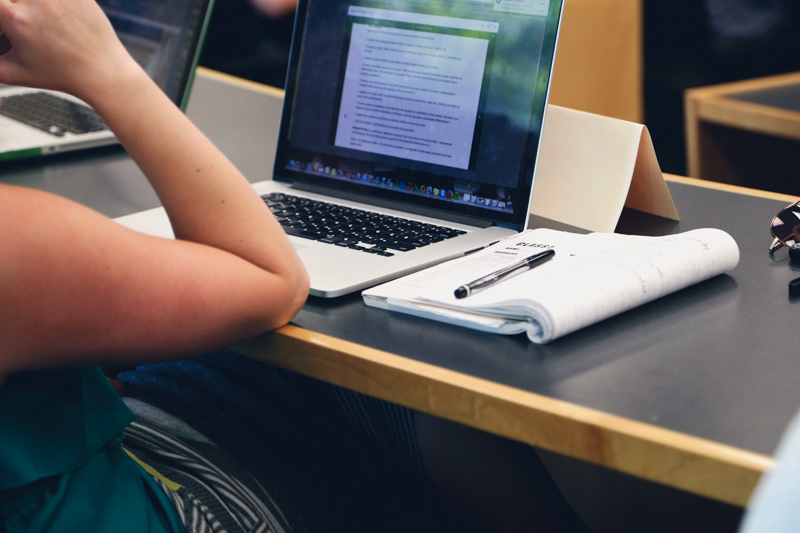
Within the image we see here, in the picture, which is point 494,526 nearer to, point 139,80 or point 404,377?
point 404,377

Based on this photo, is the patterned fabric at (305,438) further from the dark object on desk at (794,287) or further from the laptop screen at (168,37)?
the laptop screen at (168,37)

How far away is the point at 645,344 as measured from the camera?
1.85 ft

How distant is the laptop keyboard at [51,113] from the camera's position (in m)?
1.24

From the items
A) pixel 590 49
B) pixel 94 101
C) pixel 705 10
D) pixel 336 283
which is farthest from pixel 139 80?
pixel 705 10

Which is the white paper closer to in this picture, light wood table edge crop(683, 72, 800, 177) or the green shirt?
the green shirt

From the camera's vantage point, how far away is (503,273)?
65 cm

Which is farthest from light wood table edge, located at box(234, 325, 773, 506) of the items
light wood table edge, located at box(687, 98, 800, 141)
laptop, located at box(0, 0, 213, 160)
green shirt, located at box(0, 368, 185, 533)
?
light wood table edge, located at box(687, 98, 800, 141)

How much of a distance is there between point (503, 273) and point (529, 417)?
0.63ft

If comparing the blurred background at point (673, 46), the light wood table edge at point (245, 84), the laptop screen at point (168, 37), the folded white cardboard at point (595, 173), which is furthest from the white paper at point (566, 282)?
the blurred background at point (673, 46)

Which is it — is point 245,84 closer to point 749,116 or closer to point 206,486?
point 206,486

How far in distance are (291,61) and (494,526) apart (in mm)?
656

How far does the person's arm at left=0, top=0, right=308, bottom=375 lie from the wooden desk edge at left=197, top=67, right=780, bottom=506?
0.15 feet

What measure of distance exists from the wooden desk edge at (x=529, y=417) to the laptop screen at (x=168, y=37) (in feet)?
2.62

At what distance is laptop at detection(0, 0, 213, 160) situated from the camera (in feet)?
3.94
